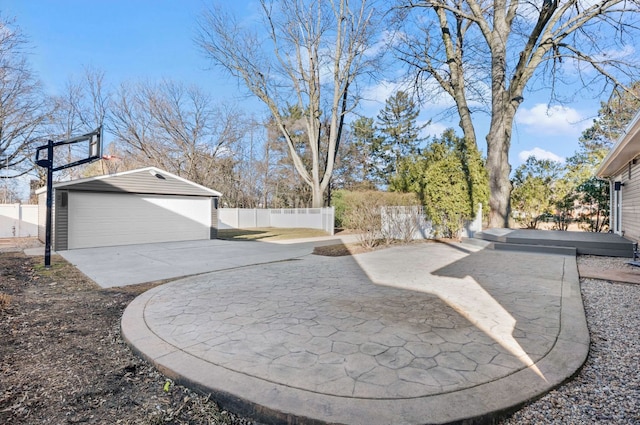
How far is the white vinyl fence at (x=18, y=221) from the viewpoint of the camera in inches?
532

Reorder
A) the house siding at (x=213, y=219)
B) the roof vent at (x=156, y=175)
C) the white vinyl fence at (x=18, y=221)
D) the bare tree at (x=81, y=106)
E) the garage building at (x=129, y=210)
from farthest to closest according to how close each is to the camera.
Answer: the bare tree at (x=81, y=106)
the house siding at (x=213, y=219)
the white vinyl fence at (x=18, y=221)
the roof vent at (x=156, y=175)
the garage building at (x=129, y=210)

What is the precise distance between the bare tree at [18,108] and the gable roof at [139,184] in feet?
21.4

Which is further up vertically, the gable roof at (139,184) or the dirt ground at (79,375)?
the gable roof at (139,184)

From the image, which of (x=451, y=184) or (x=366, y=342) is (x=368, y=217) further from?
(x=366, y=342)

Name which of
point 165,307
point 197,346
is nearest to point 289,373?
point 197,346

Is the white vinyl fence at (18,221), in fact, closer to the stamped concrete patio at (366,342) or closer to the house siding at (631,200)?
the stamped concrete patio at (366,342)

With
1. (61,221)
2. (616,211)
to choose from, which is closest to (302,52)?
(61,221)

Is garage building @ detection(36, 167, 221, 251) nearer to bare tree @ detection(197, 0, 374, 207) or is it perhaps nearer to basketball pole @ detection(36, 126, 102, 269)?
basketball pole @ detection(36, 126, 102, 269)

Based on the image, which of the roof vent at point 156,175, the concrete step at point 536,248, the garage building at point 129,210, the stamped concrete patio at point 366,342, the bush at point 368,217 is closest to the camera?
the stamped concrete patio at point 366,342

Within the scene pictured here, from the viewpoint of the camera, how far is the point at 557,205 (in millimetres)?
14492

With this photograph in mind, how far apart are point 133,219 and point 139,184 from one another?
132 centimetres

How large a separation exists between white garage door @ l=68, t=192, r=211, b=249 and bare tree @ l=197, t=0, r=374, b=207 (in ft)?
25.9

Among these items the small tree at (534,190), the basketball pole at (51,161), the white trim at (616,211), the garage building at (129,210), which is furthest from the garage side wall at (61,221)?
the small tree at (534,190)

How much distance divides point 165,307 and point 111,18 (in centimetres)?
1217
